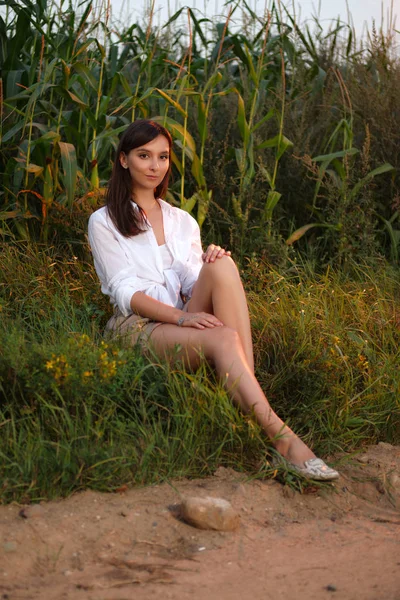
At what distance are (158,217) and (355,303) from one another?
119cm

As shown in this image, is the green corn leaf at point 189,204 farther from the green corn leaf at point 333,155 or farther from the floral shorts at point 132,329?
the floral shorts at point 132,329

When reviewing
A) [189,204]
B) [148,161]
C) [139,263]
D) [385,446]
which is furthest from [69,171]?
[385,446]

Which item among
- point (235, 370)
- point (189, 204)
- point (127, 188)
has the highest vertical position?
point (127, 188)

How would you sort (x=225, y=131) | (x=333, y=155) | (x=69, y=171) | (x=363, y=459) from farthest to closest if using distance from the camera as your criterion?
(x=225, y=131) < (x=333, y=155) < (x=69, y=171) < (x=363, y=459)

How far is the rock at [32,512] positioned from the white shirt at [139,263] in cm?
115

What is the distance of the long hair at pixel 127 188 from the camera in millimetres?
3803

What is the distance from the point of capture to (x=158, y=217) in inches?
159

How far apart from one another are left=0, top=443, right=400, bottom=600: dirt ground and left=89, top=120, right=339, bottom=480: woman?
220 millimetres

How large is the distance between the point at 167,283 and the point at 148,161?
1.97ft

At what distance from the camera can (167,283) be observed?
3.87 m

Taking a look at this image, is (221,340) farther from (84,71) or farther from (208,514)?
(84,71)

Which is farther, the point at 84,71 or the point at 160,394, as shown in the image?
the point at 84,71

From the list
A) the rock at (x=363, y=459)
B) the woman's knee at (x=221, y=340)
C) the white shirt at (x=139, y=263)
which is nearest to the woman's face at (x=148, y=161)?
the white shirt at (x=139, y=263)

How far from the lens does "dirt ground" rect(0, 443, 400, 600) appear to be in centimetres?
241
